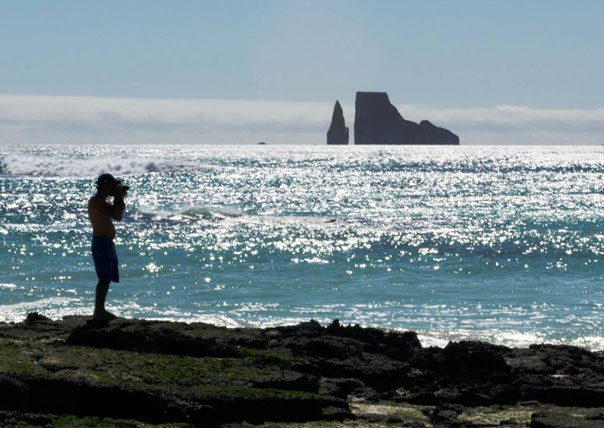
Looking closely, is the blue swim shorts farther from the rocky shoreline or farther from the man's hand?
the rocky shoreline

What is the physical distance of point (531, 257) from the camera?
2777 centimetres

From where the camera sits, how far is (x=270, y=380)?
8.38 meters

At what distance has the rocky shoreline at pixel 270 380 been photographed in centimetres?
759

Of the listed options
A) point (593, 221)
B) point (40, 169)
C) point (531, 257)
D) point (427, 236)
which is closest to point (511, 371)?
point (531, 257)

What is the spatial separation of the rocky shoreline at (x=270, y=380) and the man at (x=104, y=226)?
465mm

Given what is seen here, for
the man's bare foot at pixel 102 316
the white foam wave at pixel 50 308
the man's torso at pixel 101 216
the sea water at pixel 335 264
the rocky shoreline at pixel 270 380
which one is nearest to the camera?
the rocky shoreline at pixel 270 380

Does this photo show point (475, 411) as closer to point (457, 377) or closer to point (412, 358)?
point (457, 377)

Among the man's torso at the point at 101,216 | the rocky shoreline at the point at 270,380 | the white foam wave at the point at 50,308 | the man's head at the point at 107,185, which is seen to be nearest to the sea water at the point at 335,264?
the white foam wave at the point at 50,308

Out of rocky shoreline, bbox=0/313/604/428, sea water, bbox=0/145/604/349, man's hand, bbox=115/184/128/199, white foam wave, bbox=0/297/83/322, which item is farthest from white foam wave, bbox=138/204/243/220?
rocky shoreline, bbox=0/313/604/428

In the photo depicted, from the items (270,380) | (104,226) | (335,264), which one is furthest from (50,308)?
(270,380)

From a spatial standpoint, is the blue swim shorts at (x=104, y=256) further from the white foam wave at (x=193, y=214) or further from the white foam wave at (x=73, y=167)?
the white foam wave at (x=73, y=167)

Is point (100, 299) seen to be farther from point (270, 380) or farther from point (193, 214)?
point (193, 214)

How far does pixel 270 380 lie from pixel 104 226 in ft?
11.0

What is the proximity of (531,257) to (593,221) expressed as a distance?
15406 mm
